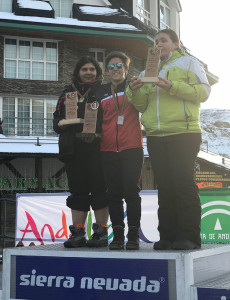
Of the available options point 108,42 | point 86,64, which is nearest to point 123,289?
point 86,64

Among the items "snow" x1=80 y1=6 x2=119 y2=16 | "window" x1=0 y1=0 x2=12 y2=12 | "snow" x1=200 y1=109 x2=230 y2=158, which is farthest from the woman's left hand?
"snow" x1=200 y1=109 x2=230 y2=158

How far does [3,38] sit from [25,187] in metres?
7.83

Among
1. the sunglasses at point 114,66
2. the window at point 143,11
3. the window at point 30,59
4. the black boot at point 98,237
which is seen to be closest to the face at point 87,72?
the sunglasses at point 114,66

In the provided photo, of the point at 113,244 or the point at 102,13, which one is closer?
the point at 113,244

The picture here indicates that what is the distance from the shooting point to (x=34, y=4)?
22.0 metres

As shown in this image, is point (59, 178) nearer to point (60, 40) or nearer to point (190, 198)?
point (60, 40)

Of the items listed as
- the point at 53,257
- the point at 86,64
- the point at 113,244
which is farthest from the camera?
the point at 86,64

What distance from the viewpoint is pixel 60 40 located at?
21984mm

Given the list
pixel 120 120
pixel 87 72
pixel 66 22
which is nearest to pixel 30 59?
pixel 66 22

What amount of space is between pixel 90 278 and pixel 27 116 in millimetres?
19250

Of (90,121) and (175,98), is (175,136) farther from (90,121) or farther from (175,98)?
(90,121)

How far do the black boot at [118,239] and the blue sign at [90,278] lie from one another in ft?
1.21

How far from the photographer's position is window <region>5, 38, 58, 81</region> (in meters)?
21.5

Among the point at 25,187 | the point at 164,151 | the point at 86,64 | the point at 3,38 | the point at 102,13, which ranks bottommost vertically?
the point at 25,187
